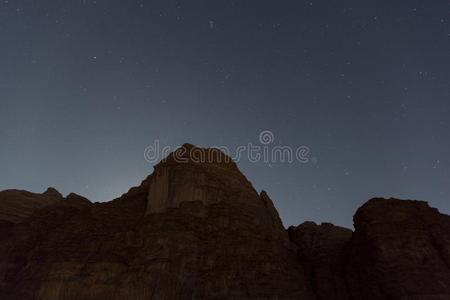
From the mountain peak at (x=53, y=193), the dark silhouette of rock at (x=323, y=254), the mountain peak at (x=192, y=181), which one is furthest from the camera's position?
the mountain peak at (x=53, y=193)

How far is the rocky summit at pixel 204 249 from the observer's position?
117 feet

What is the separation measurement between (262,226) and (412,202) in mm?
20486

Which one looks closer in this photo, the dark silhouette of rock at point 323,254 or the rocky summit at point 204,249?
the rocky summit at point 204,249

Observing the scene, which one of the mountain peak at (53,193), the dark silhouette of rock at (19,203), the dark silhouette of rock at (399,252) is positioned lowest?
the dark silhouette of rock at (399,252)

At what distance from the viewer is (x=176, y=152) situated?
52625mm

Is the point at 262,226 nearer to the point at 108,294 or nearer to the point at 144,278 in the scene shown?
the point at 144,278

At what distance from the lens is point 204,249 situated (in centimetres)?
3956

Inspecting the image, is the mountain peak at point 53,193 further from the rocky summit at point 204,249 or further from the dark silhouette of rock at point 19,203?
the rocky summit at point 204,249

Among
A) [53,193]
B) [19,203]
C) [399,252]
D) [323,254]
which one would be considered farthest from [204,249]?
[53,193]

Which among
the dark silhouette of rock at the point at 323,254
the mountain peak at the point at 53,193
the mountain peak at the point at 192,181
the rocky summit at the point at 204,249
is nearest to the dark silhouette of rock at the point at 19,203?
the rocky summit at the point at 204,249

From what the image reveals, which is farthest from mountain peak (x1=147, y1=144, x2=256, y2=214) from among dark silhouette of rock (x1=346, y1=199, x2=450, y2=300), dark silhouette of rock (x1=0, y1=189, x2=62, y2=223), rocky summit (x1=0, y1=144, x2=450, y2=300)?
dark silhouette of rock (x1=0, y1=189, x2=62, y2=223)

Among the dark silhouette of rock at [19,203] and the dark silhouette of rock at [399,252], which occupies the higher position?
the dark silhouette of rock at [19,203]

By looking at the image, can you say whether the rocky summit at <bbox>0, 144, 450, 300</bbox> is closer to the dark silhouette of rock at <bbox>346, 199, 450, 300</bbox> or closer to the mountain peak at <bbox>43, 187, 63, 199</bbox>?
the dark silhouette of rock at <bbox>346, 199, 450, 300</bbox>

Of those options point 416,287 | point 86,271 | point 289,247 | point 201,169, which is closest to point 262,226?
point 289,247
